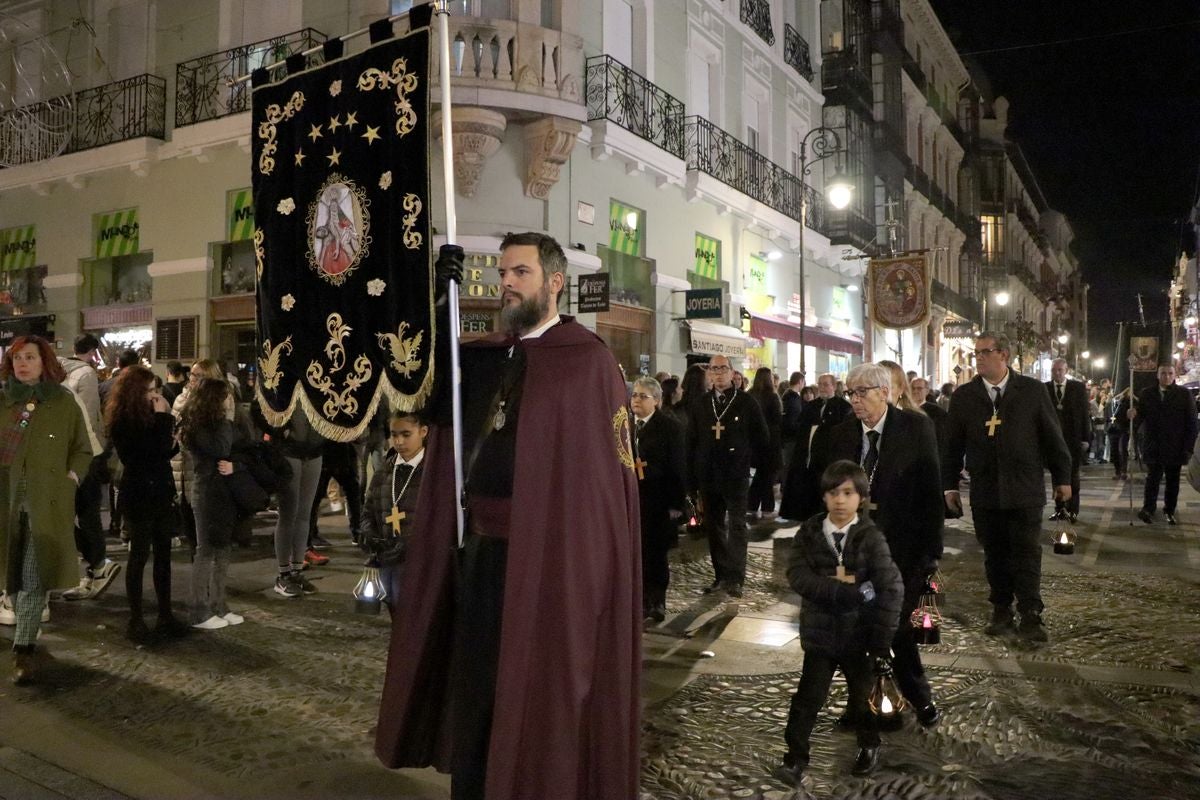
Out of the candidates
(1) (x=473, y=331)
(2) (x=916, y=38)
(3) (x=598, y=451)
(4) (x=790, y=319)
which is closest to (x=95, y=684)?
(3) (x=598, y=451)

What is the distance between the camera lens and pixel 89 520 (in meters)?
7.16

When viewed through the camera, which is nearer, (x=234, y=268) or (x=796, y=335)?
(x=234, y=268)

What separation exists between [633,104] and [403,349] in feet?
45.3

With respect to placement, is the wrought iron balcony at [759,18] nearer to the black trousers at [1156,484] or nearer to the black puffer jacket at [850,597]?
the black trousers at [1156,484]

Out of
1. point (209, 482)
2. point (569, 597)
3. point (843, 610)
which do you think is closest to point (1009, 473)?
point (843, 610)

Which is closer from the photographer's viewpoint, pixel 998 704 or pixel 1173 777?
pixel 1173 777

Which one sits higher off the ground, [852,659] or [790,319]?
[790,319]

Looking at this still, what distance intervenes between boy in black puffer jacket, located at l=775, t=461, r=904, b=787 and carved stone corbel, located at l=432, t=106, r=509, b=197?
34.5 feet

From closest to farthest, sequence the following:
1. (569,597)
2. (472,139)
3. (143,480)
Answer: (569,597), (143,480), (472,139)

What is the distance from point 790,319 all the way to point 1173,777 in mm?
20405

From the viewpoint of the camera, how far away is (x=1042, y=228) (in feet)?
243

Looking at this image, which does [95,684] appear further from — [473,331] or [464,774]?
[473,331]

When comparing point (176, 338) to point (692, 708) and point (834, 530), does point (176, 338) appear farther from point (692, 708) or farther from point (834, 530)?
point (834, 530)

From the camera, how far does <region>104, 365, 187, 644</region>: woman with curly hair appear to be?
241 inches
